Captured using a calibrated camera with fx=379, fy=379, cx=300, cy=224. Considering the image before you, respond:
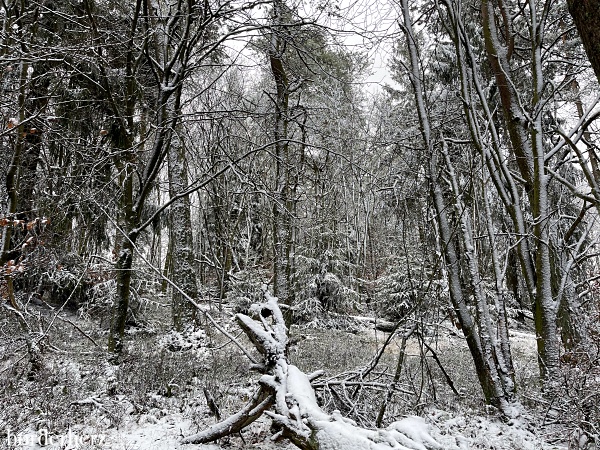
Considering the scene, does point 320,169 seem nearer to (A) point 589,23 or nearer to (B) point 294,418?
(B) point 294,418

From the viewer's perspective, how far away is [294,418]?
288 centimetres

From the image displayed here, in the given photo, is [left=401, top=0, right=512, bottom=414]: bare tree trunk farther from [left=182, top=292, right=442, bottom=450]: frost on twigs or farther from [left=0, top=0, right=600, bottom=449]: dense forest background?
[left=182, top=292, right=442, bottom=450]: frost on twigs

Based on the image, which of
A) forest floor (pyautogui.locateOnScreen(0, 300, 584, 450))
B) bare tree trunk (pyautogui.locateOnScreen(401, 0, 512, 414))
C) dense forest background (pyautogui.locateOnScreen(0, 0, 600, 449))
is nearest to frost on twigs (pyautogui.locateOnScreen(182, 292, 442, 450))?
dense forest background (pyautogui.locateOnScreen(0, 0, 600, 449))

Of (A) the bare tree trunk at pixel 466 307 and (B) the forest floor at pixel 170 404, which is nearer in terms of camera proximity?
(B) the forest floor at pixel 170 404

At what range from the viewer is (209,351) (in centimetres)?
840

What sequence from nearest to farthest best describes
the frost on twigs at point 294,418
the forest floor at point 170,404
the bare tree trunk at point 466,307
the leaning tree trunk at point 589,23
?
the leaning tree trunk at point 589,23 < the frost on twigs at point 294,418 < the forest floor at point 170,404 < the bare tree trunk at point 466,307

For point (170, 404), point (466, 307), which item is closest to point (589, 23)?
point (466, 307)

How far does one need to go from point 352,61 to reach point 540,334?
15.6 feet

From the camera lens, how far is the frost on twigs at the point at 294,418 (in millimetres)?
2359

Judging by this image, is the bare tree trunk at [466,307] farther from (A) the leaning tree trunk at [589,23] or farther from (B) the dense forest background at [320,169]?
(A) the leaning tree trunk at [589,23]

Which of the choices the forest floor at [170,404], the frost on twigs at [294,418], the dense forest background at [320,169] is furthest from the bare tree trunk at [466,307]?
the frost on twigs at [294,418]

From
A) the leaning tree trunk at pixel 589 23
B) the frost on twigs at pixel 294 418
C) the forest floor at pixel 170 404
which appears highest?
the leaning tree trunk at pixel 589 23

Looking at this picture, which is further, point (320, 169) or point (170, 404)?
point (320, 169)

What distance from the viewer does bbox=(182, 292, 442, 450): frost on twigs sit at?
7.74ft
